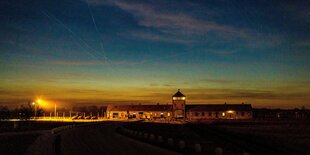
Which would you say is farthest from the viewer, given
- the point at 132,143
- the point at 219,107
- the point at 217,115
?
the point at 219,107

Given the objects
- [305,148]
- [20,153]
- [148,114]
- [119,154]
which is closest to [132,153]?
[119,154]

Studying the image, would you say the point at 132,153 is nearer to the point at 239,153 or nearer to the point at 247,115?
the point at 239,153

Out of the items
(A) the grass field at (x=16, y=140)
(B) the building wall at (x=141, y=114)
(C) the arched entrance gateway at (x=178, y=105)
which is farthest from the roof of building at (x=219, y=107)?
(A) the grass field at (x=16, y=140)

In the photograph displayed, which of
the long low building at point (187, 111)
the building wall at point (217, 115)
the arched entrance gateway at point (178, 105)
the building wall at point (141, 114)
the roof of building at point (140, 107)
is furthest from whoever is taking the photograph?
the roof of building at point (140, 107)

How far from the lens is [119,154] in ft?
84.3

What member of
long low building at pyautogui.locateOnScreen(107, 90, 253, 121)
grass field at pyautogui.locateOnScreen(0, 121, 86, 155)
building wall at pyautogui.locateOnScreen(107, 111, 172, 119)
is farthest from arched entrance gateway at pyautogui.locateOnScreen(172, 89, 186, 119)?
grass field at pyautogui.locateOnScreen(0, 121, 86, 155)

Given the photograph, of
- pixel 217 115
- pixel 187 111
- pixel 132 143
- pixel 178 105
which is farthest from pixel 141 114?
pixel 132 143

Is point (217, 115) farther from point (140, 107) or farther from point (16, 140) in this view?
point (16, 140)

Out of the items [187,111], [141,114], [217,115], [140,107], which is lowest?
[217,115]

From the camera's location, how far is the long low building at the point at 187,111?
123 m

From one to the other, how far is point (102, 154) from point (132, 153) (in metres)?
2.06

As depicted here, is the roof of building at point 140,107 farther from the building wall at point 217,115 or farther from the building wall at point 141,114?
the building wall at point 217,115

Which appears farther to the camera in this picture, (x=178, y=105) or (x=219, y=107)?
(x=178, y=105)

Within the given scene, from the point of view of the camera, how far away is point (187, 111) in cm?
12794
